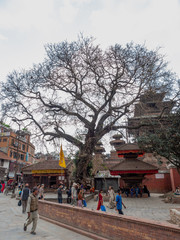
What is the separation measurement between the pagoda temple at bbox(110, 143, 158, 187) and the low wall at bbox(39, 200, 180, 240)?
10.5 m

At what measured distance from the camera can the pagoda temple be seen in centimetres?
1830

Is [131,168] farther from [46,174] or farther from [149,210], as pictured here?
[46,174]

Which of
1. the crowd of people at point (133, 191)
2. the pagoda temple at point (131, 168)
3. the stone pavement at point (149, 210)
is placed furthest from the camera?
the pagoda temple at point (131, 168)

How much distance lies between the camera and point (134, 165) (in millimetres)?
18891

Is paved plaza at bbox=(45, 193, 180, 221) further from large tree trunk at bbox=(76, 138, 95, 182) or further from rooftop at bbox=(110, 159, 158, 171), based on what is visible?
rooftop at bbox=(110, 159, 158, 171)

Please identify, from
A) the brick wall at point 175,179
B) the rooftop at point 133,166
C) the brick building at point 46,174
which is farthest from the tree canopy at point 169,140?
the brick building at point 46,174

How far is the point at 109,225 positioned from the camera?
19.6 feet

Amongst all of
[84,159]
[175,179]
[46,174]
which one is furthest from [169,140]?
[46,174]

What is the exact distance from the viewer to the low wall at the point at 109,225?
179 inches

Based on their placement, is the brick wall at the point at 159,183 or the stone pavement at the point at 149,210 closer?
the stone pavement at the point at 149,210

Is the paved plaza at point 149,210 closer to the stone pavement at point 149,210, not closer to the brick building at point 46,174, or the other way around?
the stone pavement at point 149,210

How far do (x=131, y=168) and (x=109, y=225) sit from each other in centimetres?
1298

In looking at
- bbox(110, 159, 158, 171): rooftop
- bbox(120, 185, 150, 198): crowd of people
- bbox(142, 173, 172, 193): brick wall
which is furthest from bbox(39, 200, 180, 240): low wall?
bbox(142, 173, 172, 193): brick wall

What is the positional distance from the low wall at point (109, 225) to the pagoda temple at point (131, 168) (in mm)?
10528
